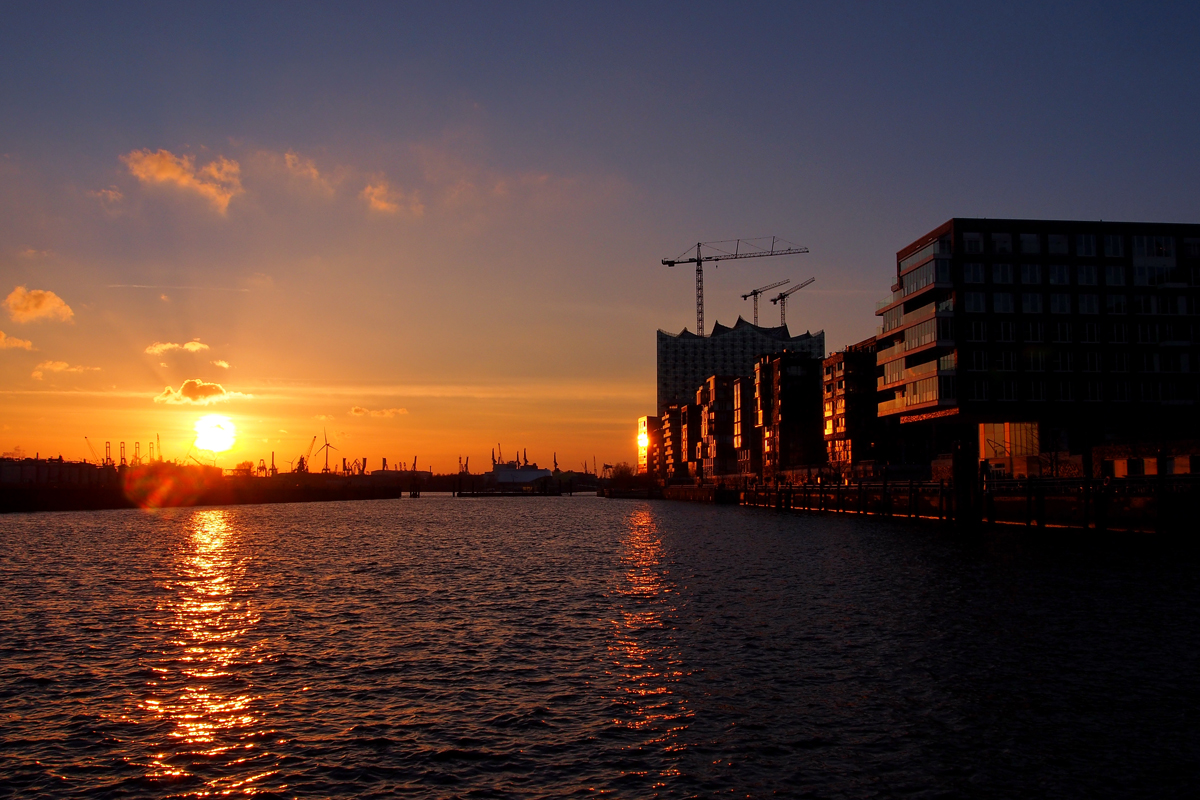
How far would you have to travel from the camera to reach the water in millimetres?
18328

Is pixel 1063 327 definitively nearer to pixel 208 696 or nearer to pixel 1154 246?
pixel 1154 246

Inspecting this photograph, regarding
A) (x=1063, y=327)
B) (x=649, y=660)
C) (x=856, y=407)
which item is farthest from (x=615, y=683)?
(x=856, y=407)

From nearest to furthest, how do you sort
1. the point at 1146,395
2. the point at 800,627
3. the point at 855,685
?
the point at 855,685, the point at 800,627, the point at 1146,395

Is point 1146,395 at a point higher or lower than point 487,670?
higher

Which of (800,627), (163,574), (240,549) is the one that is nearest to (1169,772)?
(800,627)

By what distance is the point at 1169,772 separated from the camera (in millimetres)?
17938

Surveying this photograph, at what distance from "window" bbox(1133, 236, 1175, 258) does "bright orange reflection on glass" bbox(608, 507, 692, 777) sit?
79.1 meters

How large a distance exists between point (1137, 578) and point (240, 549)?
67.1 metres

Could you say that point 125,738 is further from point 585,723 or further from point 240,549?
point 240,549

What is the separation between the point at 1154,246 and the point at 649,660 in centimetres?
9874

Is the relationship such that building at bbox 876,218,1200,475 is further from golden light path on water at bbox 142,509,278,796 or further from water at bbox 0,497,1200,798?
golden light path on water at bbox 142,509,278,796

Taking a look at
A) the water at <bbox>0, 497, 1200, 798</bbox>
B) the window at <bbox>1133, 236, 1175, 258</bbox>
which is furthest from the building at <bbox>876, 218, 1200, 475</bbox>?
the water at <bbox>0, 497, 1200, 798</bbox>

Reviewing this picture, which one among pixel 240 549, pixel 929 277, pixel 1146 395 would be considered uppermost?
pixel 929 277

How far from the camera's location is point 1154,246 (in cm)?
10294
